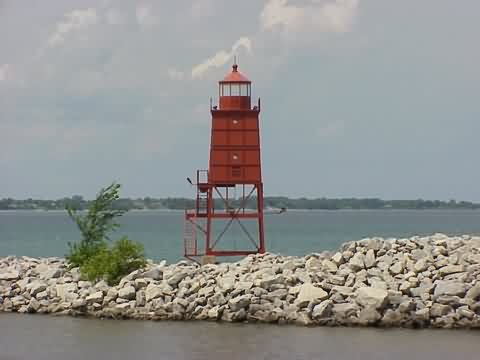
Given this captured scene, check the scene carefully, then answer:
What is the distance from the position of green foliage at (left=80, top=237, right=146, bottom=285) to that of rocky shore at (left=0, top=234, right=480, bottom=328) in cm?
38

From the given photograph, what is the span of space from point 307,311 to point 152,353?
169 inches

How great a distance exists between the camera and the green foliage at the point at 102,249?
30.2 metres

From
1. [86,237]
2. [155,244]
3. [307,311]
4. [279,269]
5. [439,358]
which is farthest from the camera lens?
[155,244]

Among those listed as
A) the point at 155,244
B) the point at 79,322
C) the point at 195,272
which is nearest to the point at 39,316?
the point at 79,322

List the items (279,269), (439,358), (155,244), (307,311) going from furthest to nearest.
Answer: (155,244) → (279,269) → (307,311) → (439,358)

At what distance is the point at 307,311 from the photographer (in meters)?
26.7

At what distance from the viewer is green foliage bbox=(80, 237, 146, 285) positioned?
30.0 meters

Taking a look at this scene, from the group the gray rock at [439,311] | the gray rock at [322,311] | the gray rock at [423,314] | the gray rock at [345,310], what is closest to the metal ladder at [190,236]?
the gray rock at [322,311]

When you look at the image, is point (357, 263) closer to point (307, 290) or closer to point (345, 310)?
point (307, 290)

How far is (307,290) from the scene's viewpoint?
27000 millimetres

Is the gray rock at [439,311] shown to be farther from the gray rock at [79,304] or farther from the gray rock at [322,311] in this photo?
the gray rock at [79,304]

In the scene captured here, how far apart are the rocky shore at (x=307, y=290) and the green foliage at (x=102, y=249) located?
0.52 m

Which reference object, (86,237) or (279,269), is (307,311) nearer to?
(279,269)

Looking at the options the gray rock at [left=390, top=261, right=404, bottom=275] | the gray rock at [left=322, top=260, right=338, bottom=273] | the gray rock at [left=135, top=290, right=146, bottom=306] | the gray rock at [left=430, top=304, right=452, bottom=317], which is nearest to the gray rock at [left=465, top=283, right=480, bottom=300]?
the gray rock at [left=430, top=304, right=452, bottom=317]
